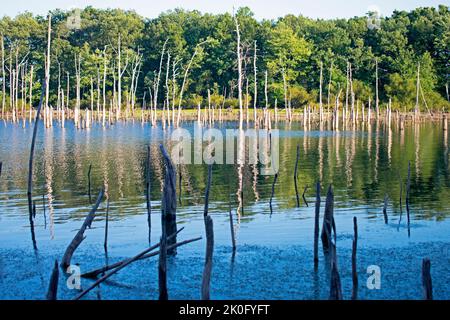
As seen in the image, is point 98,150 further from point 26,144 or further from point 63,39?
point 63,39

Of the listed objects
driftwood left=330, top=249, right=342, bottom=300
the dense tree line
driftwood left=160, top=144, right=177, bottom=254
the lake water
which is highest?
the dense tree line

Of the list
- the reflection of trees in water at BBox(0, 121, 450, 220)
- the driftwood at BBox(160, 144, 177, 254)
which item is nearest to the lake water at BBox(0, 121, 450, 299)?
the reflection of trees in water at BBox(0, 121, 450, 220)

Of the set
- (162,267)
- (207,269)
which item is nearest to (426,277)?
(207,269)

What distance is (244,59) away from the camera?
260 feet

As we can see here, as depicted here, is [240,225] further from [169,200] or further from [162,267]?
[162,267]


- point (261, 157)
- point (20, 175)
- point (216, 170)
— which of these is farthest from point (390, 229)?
point (261, 157)

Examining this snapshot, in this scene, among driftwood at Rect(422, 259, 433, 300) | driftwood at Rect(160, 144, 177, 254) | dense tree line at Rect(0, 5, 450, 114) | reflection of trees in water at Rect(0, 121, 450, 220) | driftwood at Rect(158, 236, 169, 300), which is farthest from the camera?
dense tree line at Rect(0, 5, 450, 114)

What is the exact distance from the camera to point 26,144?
44.4m

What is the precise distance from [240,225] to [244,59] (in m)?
62.4

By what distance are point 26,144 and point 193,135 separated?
44.1ft

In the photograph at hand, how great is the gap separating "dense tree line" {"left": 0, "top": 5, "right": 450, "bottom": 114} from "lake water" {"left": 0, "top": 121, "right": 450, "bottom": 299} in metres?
46.3

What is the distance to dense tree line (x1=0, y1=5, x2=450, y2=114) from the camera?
271ft

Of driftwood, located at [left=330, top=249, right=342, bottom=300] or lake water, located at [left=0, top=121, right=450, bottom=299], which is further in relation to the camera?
lake water, located at [left=0, top=121, right=450, bottom=299]

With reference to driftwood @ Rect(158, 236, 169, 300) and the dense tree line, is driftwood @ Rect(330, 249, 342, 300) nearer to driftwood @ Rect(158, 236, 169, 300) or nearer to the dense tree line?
driftwood @ Rect(158, 236, 169, 300)
